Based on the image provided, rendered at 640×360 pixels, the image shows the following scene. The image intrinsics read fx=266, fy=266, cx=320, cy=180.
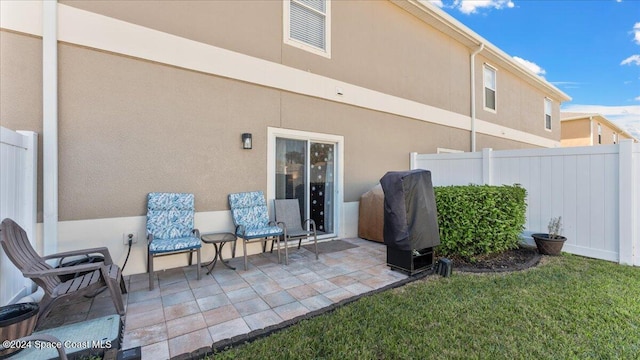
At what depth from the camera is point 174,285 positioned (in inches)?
140

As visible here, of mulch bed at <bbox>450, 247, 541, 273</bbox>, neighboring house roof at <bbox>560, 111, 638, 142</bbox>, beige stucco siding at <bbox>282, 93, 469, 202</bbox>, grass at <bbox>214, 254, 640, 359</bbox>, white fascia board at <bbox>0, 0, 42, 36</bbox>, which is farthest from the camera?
neighboring house roof at <bbox>560, 111, 638, 142</bbox>

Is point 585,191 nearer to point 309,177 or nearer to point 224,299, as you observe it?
point 309,177

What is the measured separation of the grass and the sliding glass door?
2.71 metres

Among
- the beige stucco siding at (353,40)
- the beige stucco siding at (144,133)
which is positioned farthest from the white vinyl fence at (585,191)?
the beige stucco siding at (144,133)

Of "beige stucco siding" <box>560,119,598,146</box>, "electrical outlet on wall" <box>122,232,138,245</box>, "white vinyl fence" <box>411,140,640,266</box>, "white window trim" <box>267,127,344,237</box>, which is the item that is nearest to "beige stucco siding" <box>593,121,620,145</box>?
"beige stucco siding" <box>560,119,598,146</box>

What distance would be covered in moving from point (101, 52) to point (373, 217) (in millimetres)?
5425

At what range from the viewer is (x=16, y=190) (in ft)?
9.41

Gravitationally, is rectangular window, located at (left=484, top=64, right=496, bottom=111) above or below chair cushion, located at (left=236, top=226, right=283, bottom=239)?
above

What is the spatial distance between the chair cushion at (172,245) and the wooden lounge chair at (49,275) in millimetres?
538

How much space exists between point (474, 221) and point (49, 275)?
5423 mm

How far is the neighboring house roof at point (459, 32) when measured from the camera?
7191mm

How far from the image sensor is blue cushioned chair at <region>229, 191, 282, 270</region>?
433 centimetres

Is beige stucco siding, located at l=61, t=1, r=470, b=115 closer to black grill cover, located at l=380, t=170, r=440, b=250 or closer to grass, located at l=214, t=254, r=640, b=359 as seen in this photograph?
black grill cover, located at l=380, t=170, r=440, b=250

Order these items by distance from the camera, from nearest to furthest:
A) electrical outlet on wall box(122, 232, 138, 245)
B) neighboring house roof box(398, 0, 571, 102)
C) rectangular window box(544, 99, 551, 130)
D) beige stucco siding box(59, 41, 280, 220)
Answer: beige stucco siding box(59, 41, 280, 220)
electrical outlet on wall box(122, 232, 138, 245)
neighboring house roof box(398, 0, 571, 102)
rectangular window box(544, 99, 551, 130)
